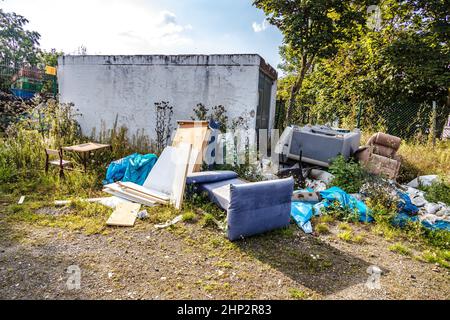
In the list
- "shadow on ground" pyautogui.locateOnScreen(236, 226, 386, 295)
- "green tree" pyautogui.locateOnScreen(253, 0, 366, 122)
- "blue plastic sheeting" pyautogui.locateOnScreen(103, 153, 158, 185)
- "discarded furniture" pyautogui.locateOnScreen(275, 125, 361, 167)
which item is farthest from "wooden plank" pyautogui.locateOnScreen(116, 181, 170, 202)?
"green tree" pyautogui.locateOnScreen(253, 0, 366, 122)

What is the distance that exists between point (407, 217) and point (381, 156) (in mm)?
2004

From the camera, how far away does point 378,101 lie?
34.7ft

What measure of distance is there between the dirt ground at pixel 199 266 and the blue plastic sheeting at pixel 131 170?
5.67ft

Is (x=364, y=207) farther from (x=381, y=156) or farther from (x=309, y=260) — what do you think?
(x=381, y=156)

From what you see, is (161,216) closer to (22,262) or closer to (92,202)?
(92,202)

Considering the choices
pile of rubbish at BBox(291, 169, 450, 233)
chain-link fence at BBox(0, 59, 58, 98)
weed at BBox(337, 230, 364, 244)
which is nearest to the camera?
weed at BBox(337, 230, 364, 244)

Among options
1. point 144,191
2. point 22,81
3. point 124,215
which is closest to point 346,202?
point 144,191

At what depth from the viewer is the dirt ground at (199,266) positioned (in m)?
2.63

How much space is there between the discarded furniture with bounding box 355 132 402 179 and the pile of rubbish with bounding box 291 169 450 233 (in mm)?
688

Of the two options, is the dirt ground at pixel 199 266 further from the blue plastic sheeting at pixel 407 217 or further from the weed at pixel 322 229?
the blue plastic sheeting at pixel 407 217

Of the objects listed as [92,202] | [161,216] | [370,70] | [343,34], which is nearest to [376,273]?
[161,216]

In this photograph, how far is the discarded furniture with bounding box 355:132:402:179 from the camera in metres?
5.75

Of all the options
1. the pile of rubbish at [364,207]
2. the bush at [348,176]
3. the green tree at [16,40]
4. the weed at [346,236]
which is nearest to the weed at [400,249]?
the weed at [346,236]

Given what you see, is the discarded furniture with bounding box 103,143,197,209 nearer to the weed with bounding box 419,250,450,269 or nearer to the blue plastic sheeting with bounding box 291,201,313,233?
the blue plastic sheeting with bounding box 291,201,313,233
